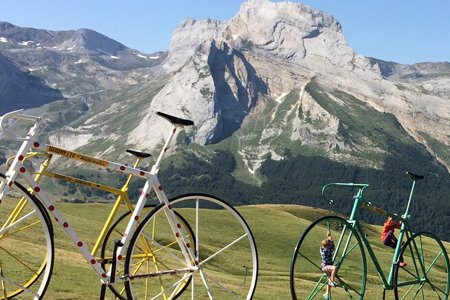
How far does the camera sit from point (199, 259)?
590 inches

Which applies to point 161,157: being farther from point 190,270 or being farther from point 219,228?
point 219,228

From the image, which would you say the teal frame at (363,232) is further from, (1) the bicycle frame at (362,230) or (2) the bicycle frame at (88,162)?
(2) the bicycle frame at (88,162)

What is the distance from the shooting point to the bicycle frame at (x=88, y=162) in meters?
8.16

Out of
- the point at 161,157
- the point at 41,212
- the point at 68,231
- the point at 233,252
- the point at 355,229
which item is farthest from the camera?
the point at 233,252

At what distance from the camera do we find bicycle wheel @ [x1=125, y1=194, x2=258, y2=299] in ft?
32.6

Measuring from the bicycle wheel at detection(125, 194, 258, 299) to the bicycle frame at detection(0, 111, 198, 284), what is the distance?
0.20 meters

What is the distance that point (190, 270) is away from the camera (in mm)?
10430

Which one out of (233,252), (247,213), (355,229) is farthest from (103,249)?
(247,213)

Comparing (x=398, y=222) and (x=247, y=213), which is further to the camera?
(x=247, y=213)

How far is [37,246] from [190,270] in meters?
28.4

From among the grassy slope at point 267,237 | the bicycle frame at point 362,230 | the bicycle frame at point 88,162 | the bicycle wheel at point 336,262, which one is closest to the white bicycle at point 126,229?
the bicycle frame at point 88,162

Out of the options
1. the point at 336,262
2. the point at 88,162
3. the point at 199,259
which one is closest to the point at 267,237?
the point at 199,259

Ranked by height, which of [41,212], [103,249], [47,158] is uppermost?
[47,158]

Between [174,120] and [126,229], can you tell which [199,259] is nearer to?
[126,229]
